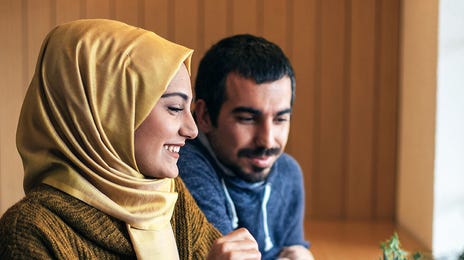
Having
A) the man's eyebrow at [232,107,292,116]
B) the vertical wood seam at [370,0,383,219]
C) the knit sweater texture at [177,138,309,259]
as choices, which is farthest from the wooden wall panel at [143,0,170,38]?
the man's eyebrow at [232,107,292,116]

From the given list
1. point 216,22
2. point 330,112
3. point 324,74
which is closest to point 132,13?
point 216,22

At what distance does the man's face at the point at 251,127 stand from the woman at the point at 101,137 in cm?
86

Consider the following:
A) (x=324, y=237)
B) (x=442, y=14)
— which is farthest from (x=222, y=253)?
(x=324, y=237)

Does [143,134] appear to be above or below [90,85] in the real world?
below

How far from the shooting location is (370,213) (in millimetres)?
6273

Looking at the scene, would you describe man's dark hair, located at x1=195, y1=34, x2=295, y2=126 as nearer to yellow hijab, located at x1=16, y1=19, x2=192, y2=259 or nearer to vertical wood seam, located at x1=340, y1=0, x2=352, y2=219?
yellow hijab, located at x1=16, y1=19, x2=192, y2=259

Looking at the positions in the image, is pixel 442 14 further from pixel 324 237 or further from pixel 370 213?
pixel 370 213

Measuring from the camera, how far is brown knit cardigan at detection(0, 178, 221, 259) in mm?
1312

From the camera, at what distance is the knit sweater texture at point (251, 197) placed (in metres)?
2.31

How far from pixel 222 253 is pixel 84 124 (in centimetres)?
39

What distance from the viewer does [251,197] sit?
250 centimetres

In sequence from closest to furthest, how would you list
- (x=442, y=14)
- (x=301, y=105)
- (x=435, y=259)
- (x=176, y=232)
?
(x=435, y=259), (x=176, y=232), (x=442, y=14), (x=301, y=105)

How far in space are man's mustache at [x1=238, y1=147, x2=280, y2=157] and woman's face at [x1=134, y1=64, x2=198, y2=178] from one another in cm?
87

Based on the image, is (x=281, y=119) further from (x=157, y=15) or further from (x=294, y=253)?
(x=157, y=15)
